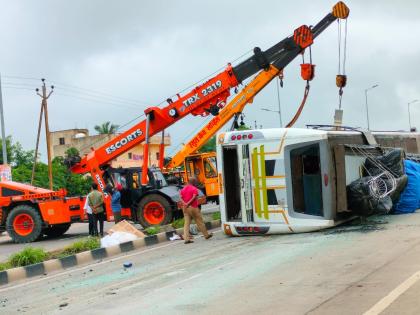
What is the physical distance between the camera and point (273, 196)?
1267 cm

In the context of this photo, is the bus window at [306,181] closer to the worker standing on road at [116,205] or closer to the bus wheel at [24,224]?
the worker standing on road at [116,205]

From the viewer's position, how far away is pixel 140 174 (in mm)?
18172

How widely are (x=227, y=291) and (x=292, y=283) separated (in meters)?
0.85

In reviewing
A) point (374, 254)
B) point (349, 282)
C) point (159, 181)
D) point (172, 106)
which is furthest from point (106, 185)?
point (349, 282)

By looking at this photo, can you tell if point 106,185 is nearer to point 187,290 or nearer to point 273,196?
point 273,196

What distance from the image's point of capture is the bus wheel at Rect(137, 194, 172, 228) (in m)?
17.4

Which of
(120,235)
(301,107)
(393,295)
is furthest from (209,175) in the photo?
(393,295)

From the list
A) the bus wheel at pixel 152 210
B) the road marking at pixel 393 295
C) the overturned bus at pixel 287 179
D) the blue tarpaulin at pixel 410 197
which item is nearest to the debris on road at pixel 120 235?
the overturned bus at pixel 287 179

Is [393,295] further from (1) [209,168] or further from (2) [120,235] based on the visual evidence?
(1) [209,168]

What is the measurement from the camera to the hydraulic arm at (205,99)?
58.0 feet

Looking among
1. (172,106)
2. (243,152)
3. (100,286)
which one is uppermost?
(172,106)

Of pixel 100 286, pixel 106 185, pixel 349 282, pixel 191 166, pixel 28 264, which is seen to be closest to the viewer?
pixel 349 282

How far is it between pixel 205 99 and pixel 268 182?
607 cm

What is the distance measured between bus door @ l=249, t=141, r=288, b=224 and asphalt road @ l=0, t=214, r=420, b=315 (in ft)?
2.01
